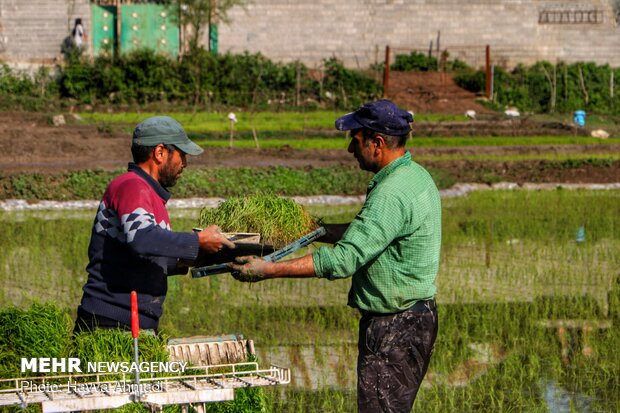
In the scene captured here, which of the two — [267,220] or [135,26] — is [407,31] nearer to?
[135,26]

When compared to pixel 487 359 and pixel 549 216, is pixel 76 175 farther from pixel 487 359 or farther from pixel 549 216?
pixel 487 359

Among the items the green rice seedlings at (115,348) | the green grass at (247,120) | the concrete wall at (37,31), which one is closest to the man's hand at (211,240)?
the green rice seedlings at (115,348)

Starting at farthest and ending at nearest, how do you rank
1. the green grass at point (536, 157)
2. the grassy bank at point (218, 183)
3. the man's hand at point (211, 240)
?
the green grass at point (536, 157) → the grassy bank at point (218, 183) → the man's hand at point (211, 240)

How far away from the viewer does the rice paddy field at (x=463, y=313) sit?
23.2 ft

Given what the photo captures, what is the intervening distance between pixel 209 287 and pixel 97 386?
6690 millimetres

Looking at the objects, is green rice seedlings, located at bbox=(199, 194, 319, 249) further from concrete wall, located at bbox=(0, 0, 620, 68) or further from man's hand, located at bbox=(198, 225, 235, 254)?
concrete wall, located at bbox=(0, 0, 620, 68)

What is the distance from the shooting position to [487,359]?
7.95 meters

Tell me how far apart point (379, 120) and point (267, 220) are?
833mm

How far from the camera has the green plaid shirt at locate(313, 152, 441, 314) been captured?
4207 millimetres

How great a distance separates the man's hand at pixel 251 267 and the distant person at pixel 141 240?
0.52ft

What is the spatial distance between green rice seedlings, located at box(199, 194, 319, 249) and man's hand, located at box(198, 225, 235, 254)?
0.45m

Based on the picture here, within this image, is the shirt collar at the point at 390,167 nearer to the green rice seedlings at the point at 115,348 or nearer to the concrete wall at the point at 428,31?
the green rice seedlings at the point at 115,348

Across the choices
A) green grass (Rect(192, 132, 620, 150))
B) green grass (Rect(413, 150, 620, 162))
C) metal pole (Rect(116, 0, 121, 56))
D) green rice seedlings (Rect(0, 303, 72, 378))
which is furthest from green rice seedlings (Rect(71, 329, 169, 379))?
metal pole (Rect(116, 0, 121, 56))

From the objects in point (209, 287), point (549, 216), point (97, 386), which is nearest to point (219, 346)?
point (97, 386)
